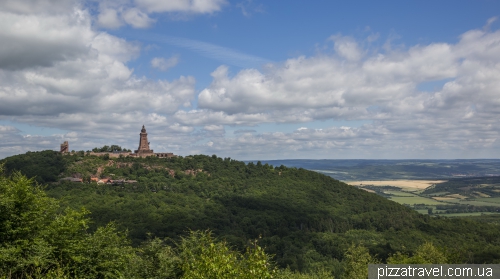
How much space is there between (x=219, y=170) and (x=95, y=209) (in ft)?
195

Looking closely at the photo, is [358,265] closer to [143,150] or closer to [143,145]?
[143,150]

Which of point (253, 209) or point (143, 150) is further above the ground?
point (143, 150)

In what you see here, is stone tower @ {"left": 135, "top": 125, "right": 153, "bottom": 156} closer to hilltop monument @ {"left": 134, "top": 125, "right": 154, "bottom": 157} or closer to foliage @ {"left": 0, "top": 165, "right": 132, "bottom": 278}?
hilltop monument @ {"left": 134, "top": 125, "right": 154, "bottom": 157}

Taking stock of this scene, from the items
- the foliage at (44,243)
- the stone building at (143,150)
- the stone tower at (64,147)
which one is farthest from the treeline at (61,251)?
the stone tower at (64,147)

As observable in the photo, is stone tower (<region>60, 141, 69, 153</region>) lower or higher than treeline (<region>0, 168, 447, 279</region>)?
higher

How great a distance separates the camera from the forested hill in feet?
295

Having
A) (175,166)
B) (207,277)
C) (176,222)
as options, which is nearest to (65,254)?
(207,277)

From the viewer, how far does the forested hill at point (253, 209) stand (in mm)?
89938

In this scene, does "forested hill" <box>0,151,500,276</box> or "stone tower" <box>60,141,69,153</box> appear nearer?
"forested hill" <box>0,151,500,276</box>

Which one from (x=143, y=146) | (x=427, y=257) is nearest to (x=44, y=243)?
(x=427, y=257)

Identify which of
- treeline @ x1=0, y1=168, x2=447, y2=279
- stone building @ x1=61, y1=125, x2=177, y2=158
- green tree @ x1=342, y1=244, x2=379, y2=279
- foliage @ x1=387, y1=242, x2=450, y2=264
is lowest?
green tree @ x1=342, y1=244, x2=379, y2=279

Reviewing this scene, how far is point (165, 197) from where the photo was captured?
11250 cm

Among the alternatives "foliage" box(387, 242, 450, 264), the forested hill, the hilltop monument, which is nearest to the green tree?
"foliage" box(387, 242, 450, 264)

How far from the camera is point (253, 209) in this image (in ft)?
386
